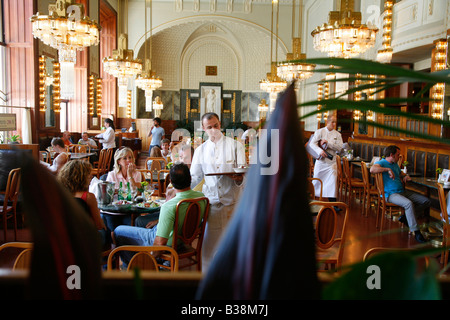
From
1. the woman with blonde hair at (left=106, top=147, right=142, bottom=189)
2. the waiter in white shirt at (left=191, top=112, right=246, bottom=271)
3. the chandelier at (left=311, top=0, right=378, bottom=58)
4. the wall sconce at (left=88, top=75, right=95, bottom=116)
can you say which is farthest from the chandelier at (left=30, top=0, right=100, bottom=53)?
the wall sconce at (left=88, top=75, right=95, bottom=116)

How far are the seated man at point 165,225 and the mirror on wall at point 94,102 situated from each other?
10735 millimetres

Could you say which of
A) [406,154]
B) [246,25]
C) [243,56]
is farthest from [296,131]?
[243,56]

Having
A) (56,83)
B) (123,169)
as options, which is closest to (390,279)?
(123,169)

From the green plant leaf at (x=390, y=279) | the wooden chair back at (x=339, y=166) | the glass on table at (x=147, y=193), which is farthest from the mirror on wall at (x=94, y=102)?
the green plant leaf at (x=390, y=279)

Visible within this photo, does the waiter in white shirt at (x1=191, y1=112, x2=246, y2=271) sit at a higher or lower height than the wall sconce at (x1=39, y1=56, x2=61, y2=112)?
lower

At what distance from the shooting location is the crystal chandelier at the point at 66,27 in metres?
5.20

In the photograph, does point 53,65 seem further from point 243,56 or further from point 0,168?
point 243,56

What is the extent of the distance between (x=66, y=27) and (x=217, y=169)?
9.97 ft

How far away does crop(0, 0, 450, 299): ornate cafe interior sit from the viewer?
0.32 meters

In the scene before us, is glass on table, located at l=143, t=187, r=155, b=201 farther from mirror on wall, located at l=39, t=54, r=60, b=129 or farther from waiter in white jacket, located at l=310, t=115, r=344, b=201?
mirror on wall, located at l=39, t=54, r=60, b=129

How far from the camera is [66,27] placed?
5305 millimetres

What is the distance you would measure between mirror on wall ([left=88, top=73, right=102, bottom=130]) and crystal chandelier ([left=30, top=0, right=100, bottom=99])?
751 cm

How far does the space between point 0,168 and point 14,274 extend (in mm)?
5295

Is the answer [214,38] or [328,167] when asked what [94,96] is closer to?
[214,38]
